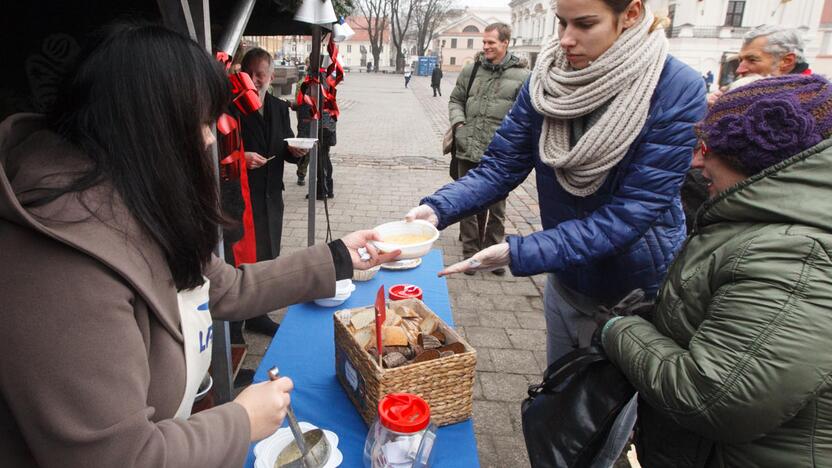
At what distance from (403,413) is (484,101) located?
3998 millimetres

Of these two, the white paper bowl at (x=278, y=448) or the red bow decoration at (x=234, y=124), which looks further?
Result: the red bow decoration at (x=234, y=124)

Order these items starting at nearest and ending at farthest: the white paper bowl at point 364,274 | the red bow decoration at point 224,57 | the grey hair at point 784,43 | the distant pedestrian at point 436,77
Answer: the red bow decoration at point 224,57
the white paper bowl at point 364,274
the grey hair at point 784,43
the distant pedestrian at point 436,77

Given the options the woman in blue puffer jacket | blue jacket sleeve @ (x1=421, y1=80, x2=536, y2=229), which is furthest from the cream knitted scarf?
blue jacket sleeve @ (x1=421, y1=80, x2=536, y2=229)

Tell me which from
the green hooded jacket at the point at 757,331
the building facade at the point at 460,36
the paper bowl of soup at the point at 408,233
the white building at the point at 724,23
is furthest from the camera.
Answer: the building facade at the point at 460,36

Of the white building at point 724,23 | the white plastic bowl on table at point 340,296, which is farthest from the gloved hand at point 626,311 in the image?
the white building at point 724,23

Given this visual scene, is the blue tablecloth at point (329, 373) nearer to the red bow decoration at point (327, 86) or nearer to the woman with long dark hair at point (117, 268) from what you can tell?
the woman with long dark hair at point (117, 268)

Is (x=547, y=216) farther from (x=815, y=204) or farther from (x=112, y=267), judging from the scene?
(x=112, y=267)

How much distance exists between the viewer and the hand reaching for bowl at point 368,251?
1845 millimetres

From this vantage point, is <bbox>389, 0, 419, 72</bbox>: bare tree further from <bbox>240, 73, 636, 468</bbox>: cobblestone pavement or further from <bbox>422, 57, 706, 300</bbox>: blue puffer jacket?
<bbox>422, 57, 706, 300</bbox>: blue puffer jacket

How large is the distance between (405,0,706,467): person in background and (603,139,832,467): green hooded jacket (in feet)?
0.93

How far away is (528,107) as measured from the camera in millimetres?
2070

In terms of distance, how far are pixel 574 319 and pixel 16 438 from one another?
71.2 inches

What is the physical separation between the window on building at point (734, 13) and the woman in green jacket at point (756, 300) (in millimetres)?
44934

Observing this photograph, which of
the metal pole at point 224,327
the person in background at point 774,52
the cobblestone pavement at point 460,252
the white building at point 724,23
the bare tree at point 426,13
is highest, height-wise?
the bare tree at point 426,13
